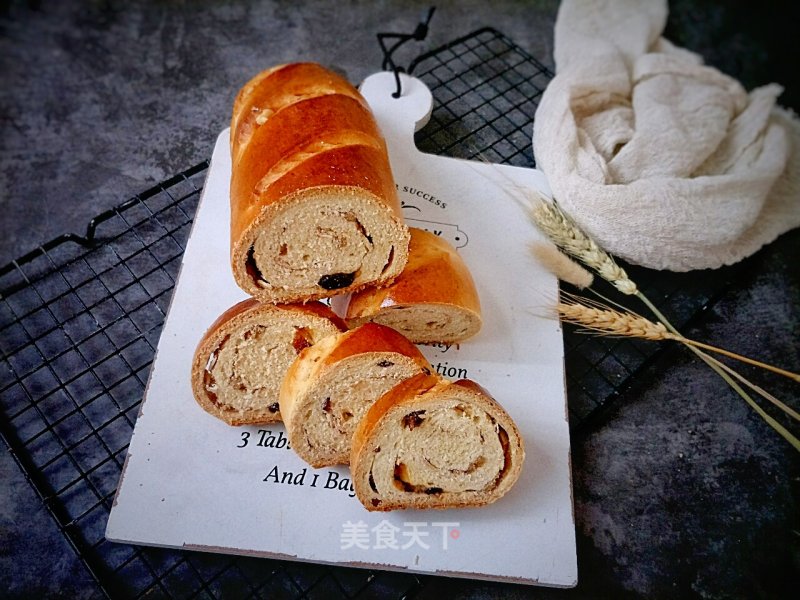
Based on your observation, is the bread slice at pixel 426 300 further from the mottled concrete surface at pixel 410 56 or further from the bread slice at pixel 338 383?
the mottled concrete surface at pixel 410 56

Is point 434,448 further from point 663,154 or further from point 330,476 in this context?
point 663,154

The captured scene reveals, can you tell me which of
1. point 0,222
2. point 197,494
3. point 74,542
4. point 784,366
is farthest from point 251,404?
point 784,366

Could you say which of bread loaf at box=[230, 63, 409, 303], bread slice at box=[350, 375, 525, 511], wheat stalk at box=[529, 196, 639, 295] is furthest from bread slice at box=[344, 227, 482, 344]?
wheat stalk at box=[529, 196, 639, 295]

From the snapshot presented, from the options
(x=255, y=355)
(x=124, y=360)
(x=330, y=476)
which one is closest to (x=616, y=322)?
(x=330, y=476)

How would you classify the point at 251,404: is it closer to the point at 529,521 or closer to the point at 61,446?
the point at 61,446

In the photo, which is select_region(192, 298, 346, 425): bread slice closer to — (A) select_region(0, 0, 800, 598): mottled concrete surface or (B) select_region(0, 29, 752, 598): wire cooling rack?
(B) select_region(0, 29, 752, 598): wire cooling rack

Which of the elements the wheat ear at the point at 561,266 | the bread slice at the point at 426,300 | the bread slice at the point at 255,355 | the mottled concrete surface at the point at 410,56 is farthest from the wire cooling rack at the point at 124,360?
the bread slice at the point at 426,300
